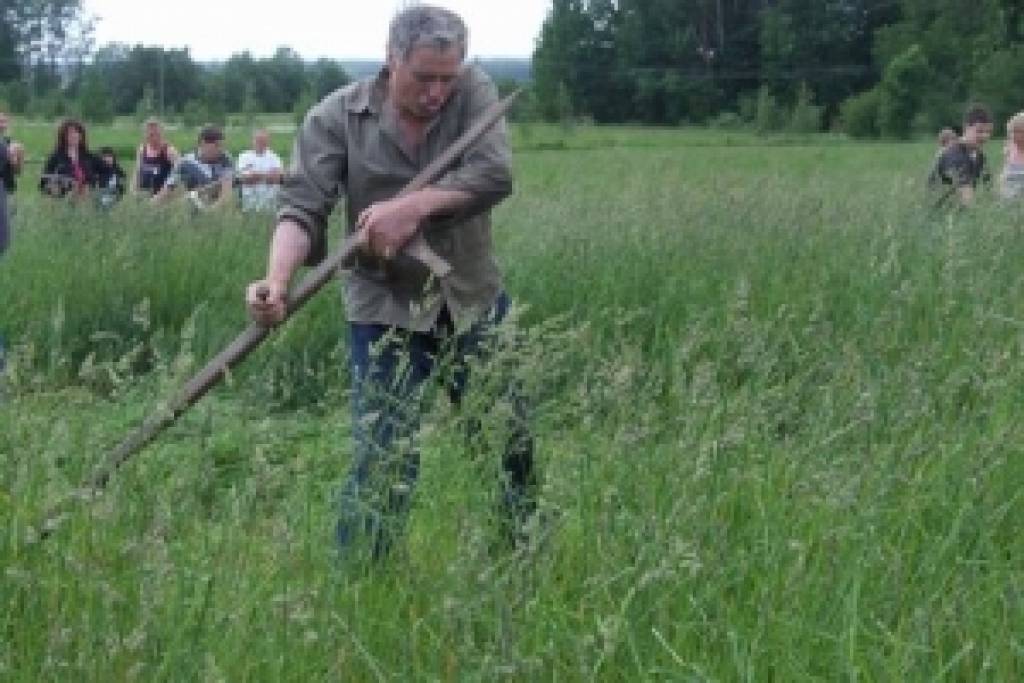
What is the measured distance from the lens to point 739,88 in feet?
242

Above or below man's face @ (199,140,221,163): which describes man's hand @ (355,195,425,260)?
above

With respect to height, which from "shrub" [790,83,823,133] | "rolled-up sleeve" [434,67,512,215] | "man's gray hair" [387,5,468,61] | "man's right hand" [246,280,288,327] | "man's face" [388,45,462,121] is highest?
"man's gray hair" [387,5,468,61]

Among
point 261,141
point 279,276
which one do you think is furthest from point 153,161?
point 279,276

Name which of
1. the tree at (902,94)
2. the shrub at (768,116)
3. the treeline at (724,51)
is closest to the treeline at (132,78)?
the treeline at (724,51)

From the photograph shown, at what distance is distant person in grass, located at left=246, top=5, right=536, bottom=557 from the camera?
380cm

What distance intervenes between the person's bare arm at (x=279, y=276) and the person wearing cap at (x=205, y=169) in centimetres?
789

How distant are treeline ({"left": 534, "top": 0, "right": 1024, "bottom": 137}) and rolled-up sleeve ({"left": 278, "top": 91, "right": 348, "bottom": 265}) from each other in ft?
195

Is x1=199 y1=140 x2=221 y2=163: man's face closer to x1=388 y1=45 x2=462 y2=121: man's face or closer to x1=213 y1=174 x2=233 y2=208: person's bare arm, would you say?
x1=213 y1=174 x2=233 y2=208: person's bare arm

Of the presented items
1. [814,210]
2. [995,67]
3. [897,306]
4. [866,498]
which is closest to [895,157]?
[995,67]

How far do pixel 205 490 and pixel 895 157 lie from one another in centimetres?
3151

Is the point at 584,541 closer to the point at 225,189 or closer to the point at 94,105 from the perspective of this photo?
the point at 225,189

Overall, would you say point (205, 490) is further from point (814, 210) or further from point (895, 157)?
point (895, 157)

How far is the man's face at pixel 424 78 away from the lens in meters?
3.79

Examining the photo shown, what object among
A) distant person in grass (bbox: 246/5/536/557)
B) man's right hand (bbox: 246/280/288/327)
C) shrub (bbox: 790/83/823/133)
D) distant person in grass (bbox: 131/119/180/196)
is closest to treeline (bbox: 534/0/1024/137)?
shrub (bbox: 790/83/823/133)
